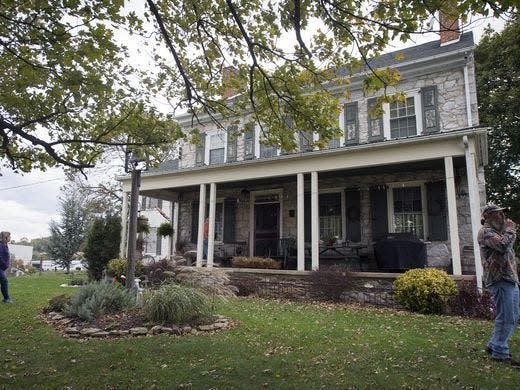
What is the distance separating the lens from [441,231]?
35.4 feet

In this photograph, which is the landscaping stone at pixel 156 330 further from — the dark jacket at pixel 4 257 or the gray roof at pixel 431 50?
the gray roof at pixel 431 50

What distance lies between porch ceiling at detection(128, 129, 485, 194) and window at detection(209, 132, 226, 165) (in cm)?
165

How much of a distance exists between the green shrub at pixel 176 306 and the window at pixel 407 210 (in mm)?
7268

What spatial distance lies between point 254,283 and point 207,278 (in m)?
3.60

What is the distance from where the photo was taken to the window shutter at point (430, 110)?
1128 centimetres

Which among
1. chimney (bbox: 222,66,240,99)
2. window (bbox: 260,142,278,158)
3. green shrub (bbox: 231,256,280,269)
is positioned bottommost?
green shrub (bbox: 231,256,280,269)

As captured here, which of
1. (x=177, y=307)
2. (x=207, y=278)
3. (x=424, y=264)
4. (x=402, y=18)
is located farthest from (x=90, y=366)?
(x=424, y=264)

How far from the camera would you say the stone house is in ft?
32.8

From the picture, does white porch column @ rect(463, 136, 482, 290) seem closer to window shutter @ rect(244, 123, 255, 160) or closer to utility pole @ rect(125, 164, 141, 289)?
utility pole @ rect(125, 164, 141, 289)

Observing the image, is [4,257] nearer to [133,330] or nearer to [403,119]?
[133,330]

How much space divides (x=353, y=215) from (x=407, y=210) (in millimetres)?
1584

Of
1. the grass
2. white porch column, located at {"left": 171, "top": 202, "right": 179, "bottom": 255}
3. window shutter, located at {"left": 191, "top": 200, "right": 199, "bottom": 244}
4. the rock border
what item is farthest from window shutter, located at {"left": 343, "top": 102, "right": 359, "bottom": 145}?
the rock border

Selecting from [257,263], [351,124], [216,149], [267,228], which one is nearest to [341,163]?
[351,124]

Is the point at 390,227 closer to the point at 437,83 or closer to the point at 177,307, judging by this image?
the point at 437,83
